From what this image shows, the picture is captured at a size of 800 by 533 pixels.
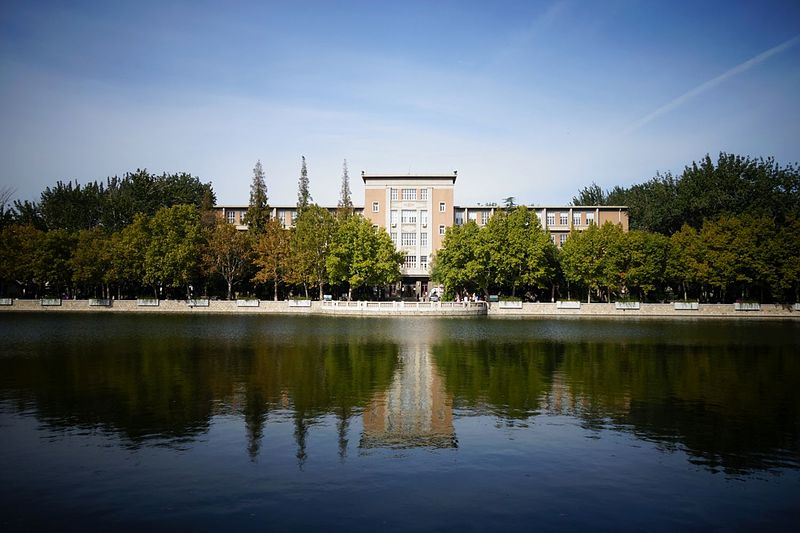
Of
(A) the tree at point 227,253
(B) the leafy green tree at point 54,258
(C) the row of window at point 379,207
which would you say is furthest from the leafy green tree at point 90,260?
(C) the row of window at point 379,207

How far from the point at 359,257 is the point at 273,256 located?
39.9 ft

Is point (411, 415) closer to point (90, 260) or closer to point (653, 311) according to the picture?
point (653, 311)

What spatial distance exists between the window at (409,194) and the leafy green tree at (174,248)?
33.2 meters

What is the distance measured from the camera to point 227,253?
260ft

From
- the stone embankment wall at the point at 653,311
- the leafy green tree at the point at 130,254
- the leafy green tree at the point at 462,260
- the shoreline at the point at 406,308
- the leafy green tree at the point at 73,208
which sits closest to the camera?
the shoreline at the point at 406,308

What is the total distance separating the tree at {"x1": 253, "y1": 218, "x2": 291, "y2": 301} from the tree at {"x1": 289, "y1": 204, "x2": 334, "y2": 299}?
151 cm

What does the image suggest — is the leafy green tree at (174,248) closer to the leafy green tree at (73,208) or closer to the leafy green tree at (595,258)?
the leafy green tree at (73,208)

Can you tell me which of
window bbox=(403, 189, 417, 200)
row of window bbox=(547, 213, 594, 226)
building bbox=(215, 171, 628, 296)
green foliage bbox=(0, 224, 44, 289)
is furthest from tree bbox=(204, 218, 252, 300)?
row of window bbox=(547, 213, 594, 226)

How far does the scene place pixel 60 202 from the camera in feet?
333

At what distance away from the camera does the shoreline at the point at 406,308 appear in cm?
6594

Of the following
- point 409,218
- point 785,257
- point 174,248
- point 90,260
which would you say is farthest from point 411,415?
point 409,218

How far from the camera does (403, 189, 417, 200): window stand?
9806 centimetres

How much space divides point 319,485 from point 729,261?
74952 millimetres

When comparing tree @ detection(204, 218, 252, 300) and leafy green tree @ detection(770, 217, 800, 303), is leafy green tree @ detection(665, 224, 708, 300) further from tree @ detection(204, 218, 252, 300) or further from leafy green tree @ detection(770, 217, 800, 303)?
tree @ detection(204, 218, 252, 300)
